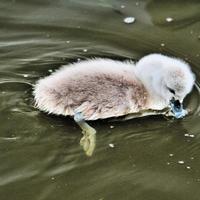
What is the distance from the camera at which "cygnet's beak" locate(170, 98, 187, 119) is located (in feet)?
9.15

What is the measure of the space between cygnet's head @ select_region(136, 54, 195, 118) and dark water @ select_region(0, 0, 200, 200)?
0.36 ft

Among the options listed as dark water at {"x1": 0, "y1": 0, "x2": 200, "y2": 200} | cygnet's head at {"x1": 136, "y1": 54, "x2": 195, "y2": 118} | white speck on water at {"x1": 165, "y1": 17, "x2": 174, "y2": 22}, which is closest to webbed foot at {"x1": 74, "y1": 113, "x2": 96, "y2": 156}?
dark water at {"x1": 0, "y1": 0, "x2": 200, "y2": 200}

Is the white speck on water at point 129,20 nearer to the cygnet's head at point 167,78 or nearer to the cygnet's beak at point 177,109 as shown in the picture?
the cygnet's head at point 167,78

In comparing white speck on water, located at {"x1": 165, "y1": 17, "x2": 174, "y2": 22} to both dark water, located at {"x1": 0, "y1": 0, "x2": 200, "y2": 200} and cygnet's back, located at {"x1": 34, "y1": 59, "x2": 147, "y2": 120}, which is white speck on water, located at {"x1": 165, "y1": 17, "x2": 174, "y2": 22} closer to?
dark water, located at {"x1": 0, "y1": 0, "x2": 200, "y2": 200}

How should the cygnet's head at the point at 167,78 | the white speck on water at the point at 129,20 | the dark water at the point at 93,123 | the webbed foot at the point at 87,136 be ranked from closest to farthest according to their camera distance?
1. the dark water at the point at 93,123
2. the webbed foot at the point at 87,136
3. the cygnet's head at the point at 167,78
4. the white speck on water at the point at 129,20

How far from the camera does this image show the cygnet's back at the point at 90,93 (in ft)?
8.99

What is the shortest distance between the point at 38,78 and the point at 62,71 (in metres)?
0.20

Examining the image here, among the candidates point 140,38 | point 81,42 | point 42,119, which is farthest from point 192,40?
point 42,119

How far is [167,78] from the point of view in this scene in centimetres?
274

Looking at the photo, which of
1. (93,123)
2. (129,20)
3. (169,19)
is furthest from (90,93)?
(169,19)

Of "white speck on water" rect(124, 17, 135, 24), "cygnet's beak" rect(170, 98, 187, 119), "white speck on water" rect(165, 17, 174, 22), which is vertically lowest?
"cygnet's beak" rect(170, 98, 187, 119)

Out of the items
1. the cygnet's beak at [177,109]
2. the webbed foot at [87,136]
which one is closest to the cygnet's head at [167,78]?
the cygnet's beak at [177,109]

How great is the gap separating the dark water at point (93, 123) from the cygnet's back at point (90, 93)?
0.06 m

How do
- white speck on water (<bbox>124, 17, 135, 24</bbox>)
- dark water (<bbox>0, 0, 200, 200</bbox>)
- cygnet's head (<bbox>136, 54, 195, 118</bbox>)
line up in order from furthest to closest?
white speck on water (<bbox>124, 17, 135, 24</bbox>)
cygnet's head (<bbox>136, 54, 195, 118</bbox>)
dark water (<bbox>0, 0, 200, 200</bbox>)
